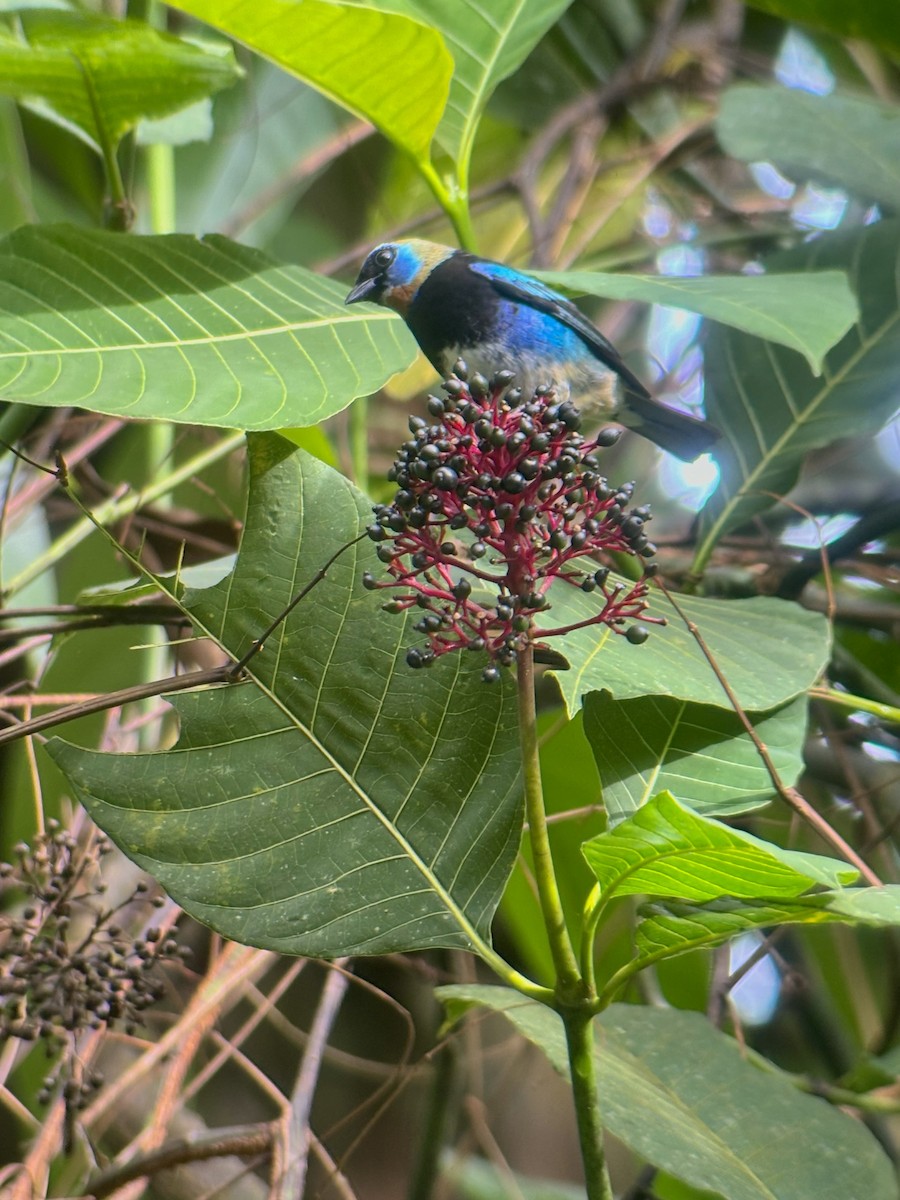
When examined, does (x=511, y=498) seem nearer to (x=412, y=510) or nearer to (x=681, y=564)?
(x=412, y=510)

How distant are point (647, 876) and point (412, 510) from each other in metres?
0.33

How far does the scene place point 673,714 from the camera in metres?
1.04

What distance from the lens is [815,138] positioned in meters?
1.70

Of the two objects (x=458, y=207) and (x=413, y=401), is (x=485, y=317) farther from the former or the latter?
(x=413, y=401)

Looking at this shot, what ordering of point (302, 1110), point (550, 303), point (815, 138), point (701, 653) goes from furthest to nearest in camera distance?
point (815, 138)
point (550, 303)
point (302, 1110)
point (701, 653)

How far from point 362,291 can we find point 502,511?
87cm

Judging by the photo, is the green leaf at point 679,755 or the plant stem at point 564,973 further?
the green leaf at point 679,755

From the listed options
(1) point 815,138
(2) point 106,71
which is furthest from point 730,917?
(1) point 815,138

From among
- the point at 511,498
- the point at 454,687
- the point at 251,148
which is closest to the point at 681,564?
the point at 454,687

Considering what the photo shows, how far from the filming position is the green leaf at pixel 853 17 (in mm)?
2131

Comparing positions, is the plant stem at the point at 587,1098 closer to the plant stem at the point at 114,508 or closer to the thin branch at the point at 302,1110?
the thin branch at the point at 302,1110

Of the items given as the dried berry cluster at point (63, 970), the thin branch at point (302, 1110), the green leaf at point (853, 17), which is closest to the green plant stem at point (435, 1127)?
the thin branch at point (302, 1110)

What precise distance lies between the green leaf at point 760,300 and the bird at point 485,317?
36cm

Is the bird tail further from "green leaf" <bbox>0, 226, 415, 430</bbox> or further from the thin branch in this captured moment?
the thin branch
